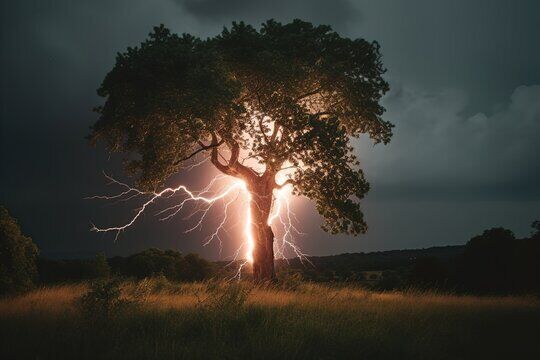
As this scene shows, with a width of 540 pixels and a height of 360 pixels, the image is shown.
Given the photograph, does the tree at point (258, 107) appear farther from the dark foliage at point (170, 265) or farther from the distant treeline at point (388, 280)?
the dark foliage at point (170, 265)

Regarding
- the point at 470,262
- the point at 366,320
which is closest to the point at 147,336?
the point at 366,320

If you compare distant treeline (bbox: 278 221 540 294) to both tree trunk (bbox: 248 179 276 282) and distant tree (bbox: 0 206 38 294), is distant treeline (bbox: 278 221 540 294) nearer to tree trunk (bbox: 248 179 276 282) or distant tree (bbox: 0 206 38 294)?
tree trunk (bbox: 248 179 276 282)

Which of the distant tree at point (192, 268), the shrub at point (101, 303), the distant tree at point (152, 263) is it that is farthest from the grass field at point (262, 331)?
the distant tree at point (192, 268)

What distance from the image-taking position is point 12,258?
1803 cm

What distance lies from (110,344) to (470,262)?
28.0 metres

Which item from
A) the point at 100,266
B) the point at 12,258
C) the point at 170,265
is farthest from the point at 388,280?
the point at 12,258

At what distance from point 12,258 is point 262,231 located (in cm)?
994

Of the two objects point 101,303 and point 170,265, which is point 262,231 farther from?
point 170,265

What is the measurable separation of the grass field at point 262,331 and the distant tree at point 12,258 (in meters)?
3.22

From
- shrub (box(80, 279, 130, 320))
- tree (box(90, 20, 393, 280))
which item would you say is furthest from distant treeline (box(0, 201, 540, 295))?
shrub (box(80, 279, 130, 320))

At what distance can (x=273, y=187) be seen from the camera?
2161 centimetres

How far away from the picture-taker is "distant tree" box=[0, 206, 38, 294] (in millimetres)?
17500

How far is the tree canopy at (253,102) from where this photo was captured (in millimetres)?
17219

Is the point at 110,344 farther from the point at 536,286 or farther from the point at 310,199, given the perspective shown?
the point at 536,286
